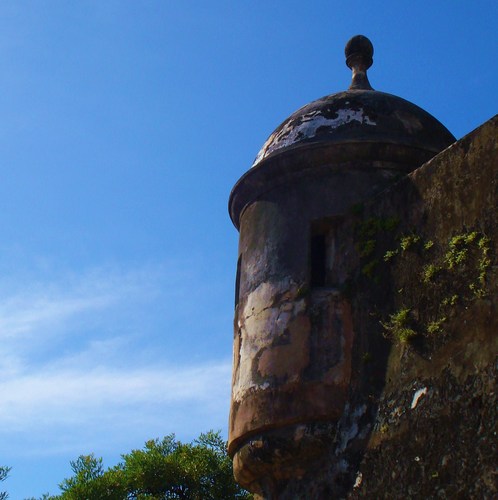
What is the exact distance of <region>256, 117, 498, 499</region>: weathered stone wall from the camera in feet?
15.0

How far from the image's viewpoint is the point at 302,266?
629cm

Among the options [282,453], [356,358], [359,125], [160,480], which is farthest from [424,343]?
[160,480]

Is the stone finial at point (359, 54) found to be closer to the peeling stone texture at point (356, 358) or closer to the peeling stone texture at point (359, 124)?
the peeling stone texture at point (359, 124)

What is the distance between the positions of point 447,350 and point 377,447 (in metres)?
0.79

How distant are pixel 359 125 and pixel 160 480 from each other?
1117 cm

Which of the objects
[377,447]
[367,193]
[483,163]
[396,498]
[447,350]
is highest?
[367,193]

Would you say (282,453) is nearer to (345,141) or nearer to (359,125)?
(345,141)

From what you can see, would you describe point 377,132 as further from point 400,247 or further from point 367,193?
point 400,247

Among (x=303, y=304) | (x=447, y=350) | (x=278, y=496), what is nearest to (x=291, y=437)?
(x=278, y=496)

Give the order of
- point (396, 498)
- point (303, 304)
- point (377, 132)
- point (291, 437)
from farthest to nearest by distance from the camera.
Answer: point (377, 132), point (303, 304), point (291, 437), point (396, 498)

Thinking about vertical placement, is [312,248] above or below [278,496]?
above

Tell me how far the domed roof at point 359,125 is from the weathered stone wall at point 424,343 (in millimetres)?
822

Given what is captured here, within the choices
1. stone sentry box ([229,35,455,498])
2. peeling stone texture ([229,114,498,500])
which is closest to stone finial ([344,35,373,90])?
stone sentry box ([229,35,455,498])

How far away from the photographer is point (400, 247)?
5730mm
